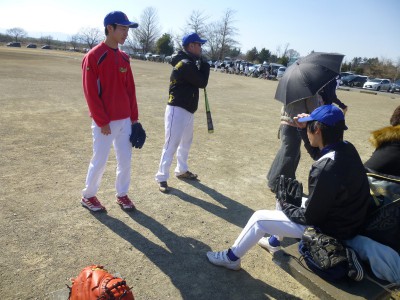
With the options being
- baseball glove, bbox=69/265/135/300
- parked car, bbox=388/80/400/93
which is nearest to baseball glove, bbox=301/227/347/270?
baseball glove, bbox=69/265/135/300

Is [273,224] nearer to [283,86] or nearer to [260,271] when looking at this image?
[260,271]

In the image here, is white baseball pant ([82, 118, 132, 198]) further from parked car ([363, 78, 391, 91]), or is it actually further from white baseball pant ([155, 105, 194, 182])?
parked car ([363, 78, 391, 91])

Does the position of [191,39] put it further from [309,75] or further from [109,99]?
Answer: [309,75]

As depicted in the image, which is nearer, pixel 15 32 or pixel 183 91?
pixel 183 91

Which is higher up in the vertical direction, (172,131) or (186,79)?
(186,79)

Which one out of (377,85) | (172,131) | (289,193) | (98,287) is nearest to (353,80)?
(377,85)

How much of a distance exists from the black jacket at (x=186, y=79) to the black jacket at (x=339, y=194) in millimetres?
2340

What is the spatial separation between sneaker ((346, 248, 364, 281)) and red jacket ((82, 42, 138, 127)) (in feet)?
8.47

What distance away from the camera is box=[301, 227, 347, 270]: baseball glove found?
2.19m

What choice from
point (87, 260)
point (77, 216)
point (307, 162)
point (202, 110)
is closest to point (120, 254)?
point (87, 260)

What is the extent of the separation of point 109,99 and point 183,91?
1.21 metres

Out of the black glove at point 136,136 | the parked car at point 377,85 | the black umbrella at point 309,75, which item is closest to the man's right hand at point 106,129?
the black glove at point 136,136

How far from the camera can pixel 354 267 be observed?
216 cm

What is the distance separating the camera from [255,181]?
16.9 feet
